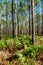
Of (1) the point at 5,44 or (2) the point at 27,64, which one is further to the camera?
(1) the point at 5,44

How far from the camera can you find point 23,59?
912cm

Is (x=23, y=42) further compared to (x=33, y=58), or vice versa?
(x=23, y=42)

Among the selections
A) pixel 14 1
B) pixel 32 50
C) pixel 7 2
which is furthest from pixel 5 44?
pixel 7 2

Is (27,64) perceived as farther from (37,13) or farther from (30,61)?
(37,13)

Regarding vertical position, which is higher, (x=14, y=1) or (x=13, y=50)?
(x=14, y=1)

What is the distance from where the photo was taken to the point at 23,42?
13.2 metres

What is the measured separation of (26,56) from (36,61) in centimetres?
75

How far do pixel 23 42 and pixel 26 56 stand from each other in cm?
340

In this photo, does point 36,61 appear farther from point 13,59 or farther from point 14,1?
point 14,1

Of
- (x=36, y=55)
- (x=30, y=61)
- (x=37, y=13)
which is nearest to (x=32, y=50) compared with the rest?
(x=36, y=55)

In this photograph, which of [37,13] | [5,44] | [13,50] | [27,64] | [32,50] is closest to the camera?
[27,64]

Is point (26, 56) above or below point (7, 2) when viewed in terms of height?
below

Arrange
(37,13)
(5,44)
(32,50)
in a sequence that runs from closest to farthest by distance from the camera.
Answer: (32,50) → (5,44) → (37,13)

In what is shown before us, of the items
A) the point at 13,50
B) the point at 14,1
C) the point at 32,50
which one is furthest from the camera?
the point at 14,1
